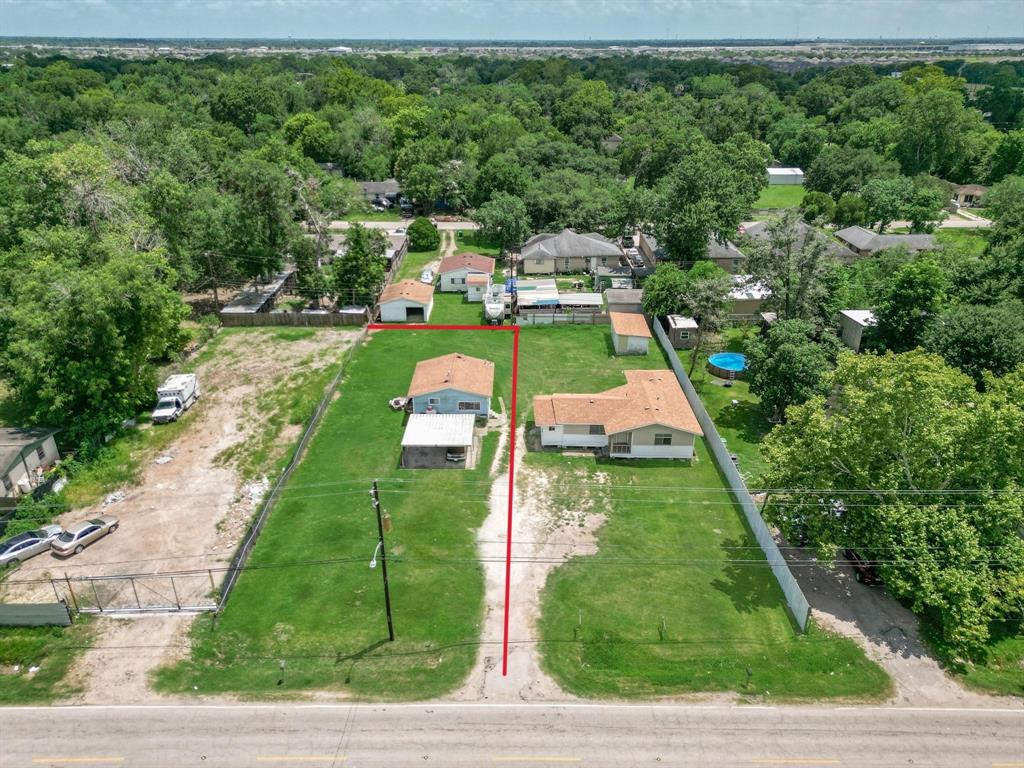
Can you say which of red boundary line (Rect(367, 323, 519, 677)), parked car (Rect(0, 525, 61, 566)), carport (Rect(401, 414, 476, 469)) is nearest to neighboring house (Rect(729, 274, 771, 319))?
red boundary line (Rect(367, 323, 519, 677))

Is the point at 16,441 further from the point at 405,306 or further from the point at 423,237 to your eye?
the point at 423,237

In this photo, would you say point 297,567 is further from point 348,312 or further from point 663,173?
point 663,173

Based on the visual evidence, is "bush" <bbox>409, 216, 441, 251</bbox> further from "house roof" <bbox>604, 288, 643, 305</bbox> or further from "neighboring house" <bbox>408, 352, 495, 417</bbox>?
"neighboring house" <bbox>408, 352, 495, 417</bbox>

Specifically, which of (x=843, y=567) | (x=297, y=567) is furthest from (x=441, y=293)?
(x=843, y=567)

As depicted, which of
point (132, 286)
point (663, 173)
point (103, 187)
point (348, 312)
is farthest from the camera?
point (663, 173)

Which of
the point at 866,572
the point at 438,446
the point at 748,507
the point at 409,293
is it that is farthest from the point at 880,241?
the point at 438,446

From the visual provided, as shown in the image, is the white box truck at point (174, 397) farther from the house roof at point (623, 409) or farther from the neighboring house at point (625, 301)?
the neighboring house at point (625, 301)
